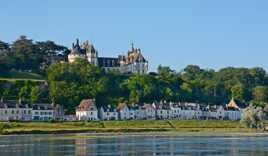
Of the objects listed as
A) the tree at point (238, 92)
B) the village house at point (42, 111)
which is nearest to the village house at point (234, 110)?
the tree at point (238, 92)

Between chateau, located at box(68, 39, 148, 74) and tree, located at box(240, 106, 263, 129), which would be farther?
chateau, located at box(68, 39, 148, 74)

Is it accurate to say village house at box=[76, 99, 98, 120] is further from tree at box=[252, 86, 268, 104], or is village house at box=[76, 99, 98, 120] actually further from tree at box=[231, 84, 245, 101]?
tree at box=[252, 86, 268, 104]

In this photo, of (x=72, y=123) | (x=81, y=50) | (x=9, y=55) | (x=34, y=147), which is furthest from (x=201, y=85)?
(x=34, y=147)

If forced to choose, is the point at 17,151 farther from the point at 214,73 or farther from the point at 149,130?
the point at 214,73

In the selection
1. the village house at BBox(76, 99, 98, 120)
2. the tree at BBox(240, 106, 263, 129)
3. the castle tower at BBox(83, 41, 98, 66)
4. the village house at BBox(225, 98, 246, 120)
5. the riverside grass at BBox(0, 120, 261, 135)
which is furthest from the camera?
the castle tower at BBox(83, 41, 98, 66)

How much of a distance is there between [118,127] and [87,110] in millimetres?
22697

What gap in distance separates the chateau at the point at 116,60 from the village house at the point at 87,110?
40372mm

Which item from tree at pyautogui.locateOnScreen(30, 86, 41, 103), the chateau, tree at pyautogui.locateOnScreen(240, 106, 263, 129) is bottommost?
tree at pyautogui.locateOnScreen(240, 106, 263, 129)

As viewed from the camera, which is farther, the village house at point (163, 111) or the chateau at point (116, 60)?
the chateau at point (116, 60)

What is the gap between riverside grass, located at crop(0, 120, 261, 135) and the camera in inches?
3827

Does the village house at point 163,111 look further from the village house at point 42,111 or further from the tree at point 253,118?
the tree at point 253,118

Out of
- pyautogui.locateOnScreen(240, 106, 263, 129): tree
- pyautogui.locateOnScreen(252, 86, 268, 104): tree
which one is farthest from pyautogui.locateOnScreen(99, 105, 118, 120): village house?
pyautogui.locateOnScreen(252, 86, 268, 104): tree

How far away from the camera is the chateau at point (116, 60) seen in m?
172

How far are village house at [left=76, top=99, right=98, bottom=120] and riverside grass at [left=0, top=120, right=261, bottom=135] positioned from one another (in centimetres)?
1425
